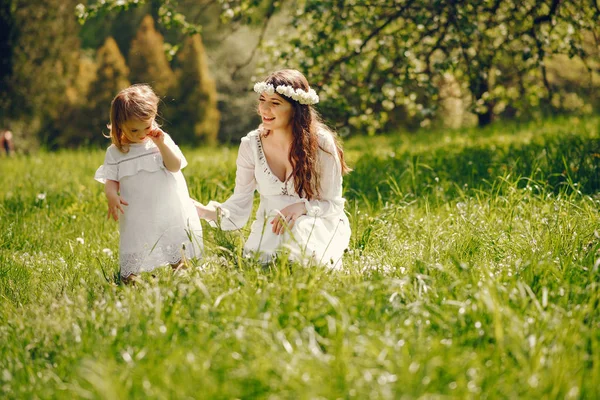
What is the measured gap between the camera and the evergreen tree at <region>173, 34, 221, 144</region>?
55.0 feet

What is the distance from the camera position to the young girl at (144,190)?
3.88 m

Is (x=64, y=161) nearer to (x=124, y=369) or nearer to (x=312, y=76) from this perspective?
(x=312, y=76)

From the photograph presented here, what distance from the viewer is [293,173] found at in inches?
158

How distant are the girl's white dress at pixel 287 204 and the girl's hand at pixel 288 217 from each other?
0.03 m

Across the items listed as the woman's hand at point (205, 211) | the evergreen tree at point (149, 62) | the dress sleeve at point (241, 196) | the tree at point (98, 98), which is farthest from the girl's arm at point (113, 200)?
the evergreen tree at point (149, 62)

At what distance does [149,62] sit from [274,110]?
519 inches

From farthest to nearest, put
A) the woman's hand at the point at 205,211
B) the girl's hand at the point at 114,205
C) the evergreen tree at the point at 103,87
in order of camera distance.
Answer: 1. the evergreen tree at the point at 103,87
2. the woman's hand at the point at 205,211
3. the girl's hand at the point at 114,205

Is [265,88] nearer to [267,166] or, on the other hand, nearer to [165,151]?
[267,166]

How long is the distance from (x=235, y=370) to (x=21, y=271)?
7.82ft

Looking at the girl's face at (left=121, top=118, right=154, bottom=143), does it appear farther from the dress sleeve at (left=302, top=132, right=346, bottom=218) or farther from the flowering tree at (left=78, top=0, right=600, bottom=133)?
the flowering tree at (left=78, top=0, right=600, bottom=133)

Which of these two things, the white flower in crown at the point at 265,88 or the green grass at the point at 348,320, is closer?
the green grass at the point at 348,320

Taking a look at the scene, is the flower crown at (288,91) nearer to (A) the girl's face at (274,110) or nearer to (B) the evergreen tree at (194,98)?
(A) the girl's face at (274,110)

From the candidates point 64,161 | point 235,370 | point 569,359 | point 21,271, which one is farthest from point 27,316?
→ point 64,161

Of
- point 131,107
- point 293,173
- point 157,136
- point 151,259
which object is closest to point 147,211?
point 151,259
